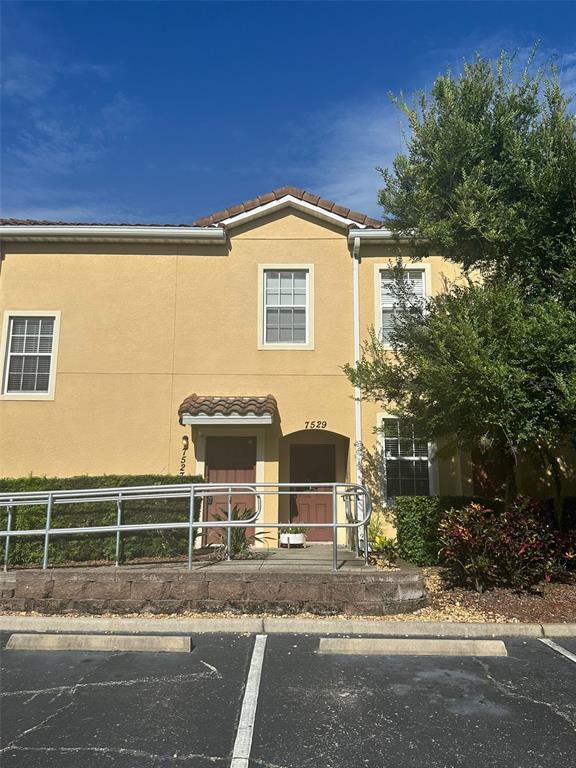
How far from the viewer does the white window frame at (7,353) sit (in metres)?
11.2

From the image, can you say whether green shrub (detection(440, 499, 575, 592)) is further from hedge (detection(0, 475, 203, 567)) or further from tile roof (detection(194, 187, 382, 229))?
tile roof (detection(194, 187, 382, 229))

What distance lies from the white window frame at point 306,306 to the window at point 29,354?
430cm

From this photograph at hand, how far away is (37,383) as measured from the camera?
1134cm

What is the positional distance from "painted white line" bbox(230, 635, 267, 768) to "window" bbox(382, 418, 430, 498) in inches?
226

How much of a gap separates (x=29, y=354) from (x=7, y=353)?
44 cm

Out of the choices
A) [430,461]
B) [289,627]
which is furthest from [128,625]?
[430,461]

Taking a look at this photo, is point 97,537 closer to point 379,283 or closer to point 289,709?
point 289,709

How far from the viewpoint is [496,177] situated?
25.6ft

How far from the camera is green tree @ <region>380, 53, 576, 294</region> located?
7.36 m

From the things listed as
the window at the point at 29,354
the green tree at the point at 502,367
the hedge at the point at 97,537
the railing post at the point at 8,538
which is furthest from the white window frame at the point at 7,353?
the green tree at the point at 502,367

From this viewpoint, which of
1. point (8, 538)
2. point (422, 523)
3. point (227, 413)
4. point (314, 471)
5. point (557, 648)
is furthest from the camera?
point (314, 471)

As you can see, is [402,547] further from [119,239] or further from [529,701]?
[119,239]

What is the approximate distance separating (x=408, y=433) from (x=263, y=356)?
11.2ft

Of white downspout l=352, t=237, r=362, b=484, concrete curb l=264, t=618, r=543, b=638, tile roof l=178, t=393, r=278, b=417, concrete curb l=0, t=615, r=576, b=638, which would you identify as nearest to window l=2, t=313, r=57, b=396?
tile roof l=178, t=393, r=278, b=417
